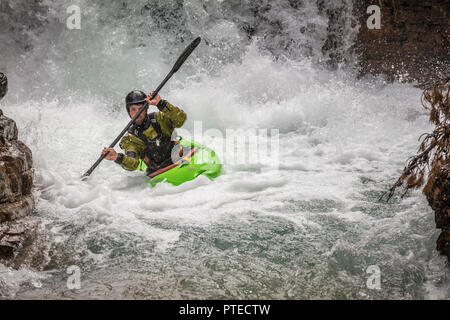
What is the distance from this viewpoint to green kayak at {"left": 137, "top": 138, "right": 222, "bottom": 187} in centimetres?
457

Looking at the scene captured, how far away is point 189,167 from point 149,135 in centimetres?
60

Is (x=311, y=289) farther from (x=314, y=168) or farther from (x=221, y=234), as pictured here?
(x=314, y=168)

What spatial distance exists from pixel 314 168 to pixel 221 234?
7.55ft

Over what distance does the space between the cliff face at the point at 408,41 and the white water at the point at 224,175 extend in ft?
1.51

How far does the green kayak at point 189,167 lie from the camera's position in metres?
4.57

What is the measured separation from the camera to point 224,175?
16.5 feet

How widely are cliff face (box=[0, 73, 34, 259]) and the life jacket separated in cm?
119
